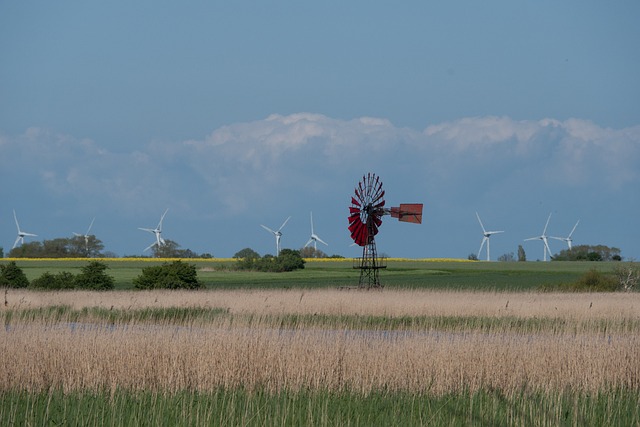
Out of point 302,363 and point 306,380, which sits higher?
point 302,363

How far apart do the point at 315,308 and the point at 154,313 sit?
6580mm

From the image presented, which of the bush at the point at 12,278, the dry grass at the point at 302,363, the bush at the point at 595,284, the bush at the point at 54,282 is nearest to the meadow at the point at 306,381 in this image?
the dry grass at the point at 302,363

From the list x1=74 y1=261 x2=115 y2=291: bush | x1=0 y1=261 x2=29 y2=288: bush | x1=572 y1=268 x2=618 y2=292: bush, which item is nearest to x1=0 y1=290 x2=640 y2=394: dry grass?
x1=74 y1=261 x2=115 y2=291: bush

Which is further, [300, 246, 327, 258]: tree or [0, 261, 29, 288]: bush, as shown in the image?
[300, 246, 327, 258]: tree

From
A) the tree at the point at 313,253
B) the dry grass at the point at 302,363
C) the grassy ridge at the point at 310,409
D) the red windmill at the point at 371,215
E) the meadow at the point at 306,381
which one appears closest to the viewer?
the grassy ridge at the point at 310,409

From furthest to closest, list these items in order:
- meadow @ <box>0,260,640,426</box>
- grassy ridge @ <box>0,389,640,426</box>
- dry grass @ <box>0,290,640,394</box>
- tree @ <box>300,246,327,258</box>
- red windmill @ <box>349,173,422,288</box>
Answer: tree @ <box>300,246,327,258</box>, red windmill @ <box>349,173,422,288</box>, dry grass @ <box>0,290,640,394</box>, meadow @ <box>0,260,640,426</box>, grassy ridge @ <box>0,389,640,426</box>

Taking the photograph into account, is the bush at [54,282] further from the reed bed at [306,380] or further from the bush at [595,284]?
the bush at [595,284]

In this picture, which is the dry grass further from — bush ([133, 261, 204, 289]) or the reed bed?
bush ([133, 261, 204, 289])

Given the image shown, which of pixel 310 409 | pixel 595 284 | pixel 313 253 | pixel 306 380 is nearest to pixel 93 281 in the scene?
pixel 595 284

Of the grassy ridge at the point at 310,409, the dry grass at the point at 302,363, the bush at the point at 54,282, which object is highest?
the bush at the point at 54,282

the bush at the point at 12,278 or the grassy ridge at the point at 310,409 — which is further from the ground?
the bush at the point at 12,278

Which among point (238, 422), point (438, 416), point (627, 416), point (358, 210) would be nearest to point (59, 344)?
point (238, 422)

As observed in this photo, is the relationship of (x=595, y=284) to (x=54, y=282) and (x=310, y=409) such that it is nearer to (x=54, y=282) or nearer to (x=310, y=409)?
(x=54, y=282)

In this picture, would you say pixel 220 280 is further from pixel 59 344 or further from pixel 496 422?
pixel 496 422
